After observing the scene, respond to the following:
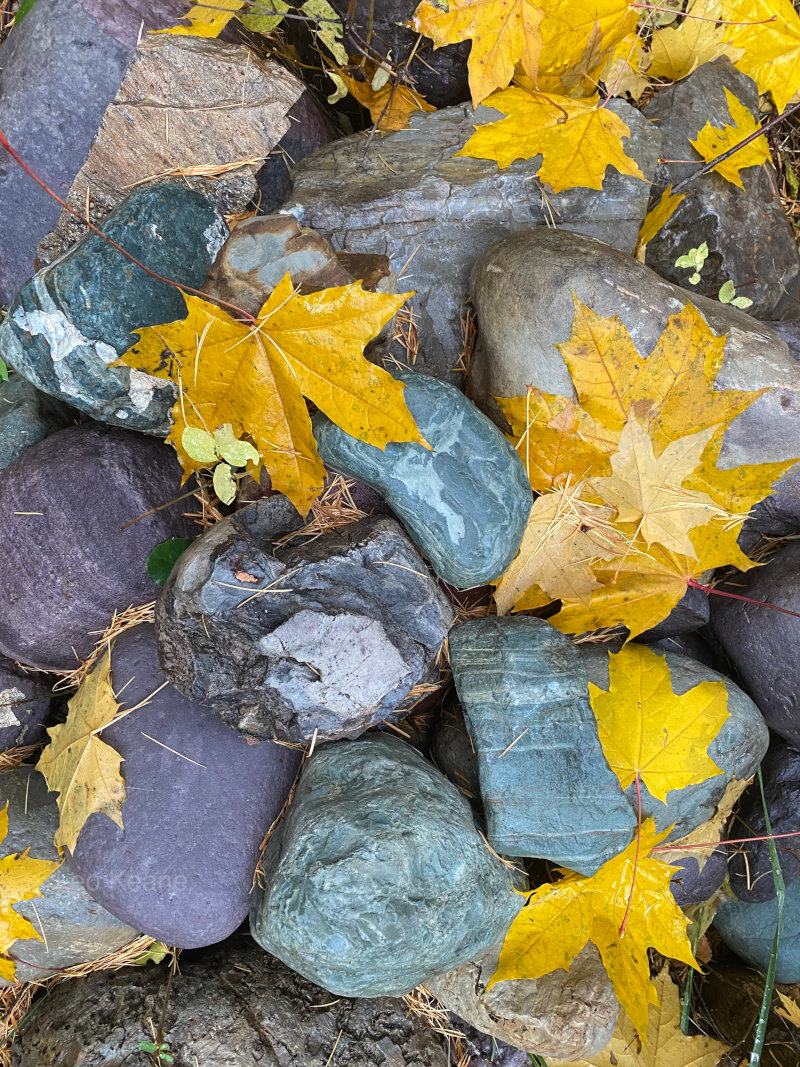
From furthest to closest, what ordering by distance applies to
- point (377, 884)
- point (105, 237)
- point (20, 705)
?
point (20, 705), point (105, 237), point (377, 884)

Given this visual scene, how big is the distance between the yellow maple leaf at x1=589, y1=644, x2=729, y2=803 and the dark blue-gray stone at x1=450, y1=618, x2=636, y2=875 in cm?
4

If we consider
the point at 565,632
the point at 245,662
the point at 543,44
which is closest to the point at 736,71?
the point at 543,44

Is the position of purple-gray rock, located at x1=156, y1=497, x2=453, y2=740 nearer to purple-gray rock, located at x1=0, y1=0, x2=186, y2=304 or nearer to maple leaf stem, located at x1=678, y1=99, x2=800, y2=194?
purple-gray rock, located at x1=0, y1=0, x2=186, y2=304

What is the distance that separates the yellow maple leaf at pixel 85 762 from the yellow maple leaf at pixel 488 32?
1857 mm

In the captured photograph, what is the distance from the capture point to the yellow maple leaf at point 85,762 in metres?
1.90

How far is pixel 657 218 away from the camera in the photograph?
225 centimetres

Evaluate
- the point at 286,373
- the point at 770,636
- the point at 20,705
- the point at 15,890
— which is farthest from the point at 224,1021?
the point at 770,636

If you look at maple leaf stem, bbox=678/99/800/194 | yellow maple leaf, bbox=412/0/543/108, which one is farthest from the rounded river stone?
maple leaf stem, bbox=678/99/800/194

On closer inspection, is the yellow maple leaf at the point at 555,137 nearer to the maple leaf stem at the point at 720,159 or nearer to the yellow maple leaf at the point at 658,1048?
the maple leaf stem at the point at 720,159

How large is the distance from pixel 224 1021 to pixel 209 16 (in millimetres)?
2698

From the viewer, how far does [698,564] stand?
1882 millimetres

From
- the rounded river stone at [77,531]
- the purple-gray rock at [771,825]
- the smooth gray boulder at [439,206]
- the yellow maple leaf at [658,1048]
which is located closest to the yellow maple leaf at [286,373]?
the rounded river stone at [77,531]

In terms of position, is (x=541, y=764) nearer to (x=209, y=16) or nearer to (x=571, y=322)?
(x=571, y=322)

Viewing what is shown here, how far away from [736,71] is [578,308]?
1.25 metres
